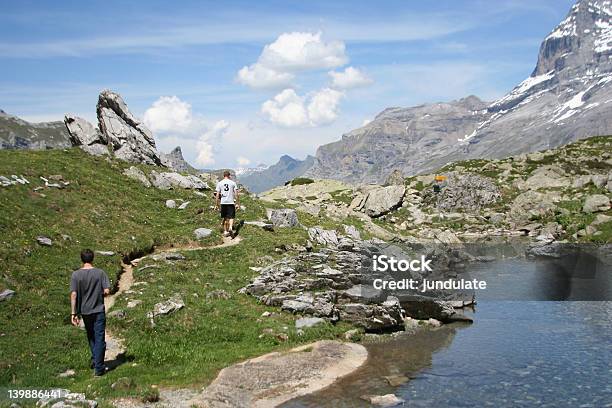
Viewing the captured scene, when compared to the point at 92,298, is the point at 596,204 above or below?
above

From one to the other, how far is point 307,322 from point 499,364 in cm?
1043

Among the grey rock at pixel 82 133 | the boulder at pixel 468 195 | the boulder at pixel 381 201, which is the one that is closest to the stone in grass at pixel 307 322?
the grey rock at pixel 82 133

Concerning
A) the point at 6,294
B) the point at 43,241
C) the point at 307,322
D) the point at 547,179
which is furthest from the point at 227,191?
the point at 547,179

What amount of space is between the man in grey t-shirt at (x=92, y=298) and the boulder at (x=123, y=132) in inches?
1524

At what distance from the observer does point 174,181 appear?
55.7 meters

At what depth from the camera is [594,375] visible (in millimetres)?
23188

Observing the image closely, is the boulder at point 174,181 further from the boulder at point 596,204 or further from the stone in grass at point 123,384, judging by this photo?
the boulder at point 596,204

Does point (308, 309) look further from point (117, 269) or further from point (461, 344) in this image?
point (117, 269)

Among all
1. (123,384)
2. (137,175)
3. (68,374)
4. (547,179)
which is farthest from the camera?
(547,179)

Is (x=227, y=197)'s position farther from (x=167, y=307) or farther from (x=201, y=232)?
(x=167, y=307)

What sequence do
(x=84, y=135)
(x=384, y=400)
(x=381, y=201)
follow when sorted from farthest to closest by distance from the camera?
(x=381, y=201) < (x=84, y=135) < (x=384, y=400)

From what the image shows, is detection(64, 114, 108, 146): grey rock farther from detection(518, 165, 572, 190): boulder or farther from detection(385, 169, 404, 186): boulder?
detection(518, 165, 572, 190): boulder

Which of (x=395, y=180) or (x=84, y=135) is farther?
(x=395, y=180)

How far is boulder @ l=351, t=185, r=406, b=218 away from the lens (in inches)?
3696
